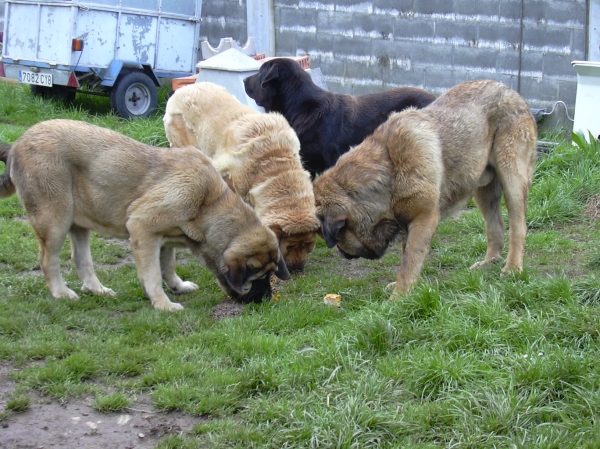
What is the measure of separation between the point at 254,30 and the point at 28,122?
3924 mm

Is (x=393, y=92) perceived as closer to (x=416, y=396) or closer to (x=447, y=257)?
(x=447, y=257)

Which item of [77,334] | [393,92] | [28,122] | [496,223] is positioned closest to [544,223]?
[496,223]

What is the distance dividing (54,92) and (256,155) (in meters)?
7.13

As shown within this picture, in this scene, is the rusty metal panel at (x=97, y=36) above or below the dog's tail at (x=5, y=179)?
above

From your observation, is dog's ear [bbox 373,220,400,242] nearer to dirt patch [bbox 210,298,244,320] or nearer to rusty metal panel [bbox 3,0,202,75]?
dirt patch [bbox 210,298,244,320]

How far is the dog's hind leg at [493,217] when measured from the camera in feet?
22.7

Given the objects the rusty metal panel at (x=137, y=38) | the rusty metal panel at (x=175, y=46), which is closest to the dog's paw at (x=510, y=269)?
the rusty metal panel at (x=137, y=38)

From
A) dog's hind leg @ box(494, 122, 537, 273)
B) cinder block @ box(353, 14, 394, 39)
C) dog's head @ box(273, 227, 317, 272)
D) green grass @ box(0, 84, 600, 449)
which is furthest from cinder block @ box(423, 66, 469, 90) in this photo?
dog's head @ box(273, 227, 317, 272)

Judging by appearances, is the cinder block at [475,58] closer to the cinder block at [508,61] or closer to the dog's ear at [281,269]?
the cinder block at [508,61]

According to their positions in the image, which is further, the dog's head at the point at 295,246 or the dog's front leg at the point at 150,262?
the dog's head at the point at 295,246

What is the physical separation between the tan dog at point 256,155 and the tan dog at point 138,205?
58cm

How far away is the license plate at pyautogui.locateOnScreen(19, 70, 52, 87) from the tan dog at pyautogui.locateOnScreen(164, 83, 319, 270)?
4828 millimetres

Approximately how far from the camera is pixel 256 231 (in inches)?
232

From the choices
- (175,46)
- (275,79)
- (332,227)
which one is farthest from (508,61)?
(332,227)
